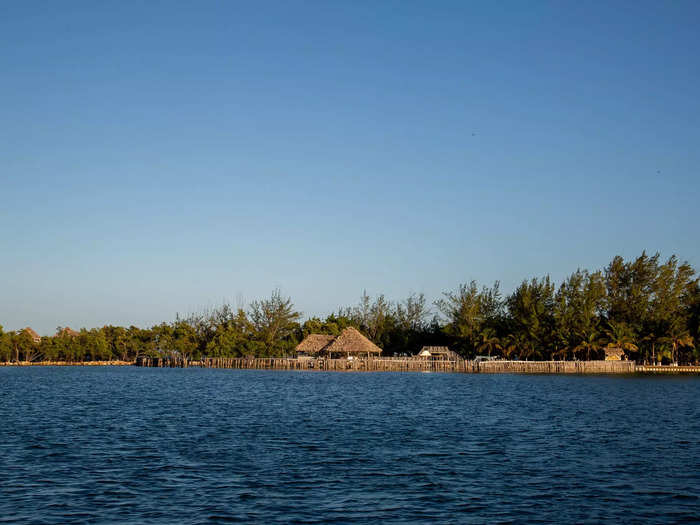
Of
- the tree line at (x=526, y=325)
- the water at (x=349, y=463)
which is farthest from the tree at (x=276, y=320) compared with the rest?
the water at (x=349, y=463)

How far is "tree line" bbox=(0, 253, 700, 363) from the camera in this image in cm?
8619

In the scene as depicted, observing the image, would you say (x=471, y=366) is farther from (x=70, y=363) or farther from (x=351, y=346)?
(x=70, y=363)

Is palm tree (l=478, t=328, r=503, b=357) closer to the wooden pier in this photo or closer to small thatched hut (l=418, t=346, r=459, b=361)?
small thatched hut (l=418, t=346, r=459, b=361)

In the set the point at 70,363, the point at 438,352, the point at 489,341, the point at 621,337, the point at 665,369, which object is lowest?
the point at 70,363

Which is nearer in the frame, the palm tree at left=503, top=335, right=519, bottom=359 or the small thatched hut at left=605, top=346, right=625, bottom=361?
the small thatched hut at left=605, top=346, right=625, bottom=361

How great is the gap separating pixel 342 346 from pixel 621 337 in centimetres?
3743

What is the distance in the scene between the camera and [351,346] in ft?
306

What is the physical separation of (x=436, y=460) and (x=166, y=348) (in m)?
102

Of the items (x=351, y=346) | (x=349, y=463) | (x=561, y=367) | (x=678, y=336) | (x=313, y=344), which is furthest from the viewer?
(x=313, y=344)

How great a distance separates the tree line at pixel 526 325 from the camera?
3393 inches

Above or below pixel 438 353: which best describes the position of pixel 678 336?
above

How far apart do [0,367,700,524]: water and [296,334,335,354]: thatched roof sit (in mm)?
56349

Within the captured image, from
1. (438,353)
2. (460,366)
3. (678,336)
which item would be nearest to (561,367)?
(460,366)

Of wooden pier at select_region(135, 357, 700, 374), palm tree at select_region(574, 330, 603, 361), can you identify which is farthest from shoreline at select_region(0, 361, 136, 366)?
palm tree at select_region(574, 330, 603, 361)
